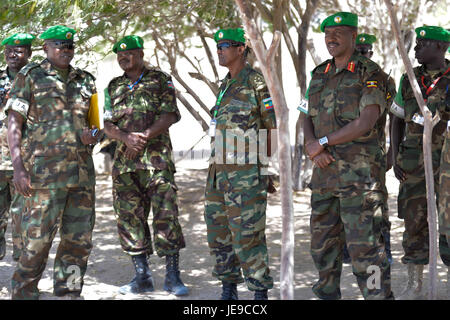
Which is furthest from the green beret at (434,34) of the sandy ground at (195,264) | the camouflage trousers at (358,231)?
the sandy ground at (195,264)

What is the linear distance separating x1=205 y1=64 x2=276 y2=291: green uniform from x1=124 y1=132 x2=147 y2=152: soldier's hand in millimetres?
663

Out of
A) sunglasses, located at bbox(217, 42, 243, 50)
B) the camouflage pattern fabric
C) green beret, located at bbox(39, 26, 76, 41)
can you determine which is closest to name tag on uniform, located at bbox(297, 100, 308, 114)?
sunglasses, located at bbox(217, 42, 243, 50)

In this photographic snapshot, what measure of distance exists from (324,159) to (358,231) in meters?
0.53

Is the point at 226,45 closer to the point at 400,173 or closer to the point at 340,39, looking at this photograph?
the point at 340,39

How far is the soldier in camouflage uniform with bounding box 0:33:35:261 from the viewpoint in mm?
5859

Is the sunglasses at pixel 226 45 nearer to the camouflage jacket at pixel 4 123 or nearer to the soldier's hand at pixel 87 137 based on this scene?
the soldier's hand at pixel 87 137

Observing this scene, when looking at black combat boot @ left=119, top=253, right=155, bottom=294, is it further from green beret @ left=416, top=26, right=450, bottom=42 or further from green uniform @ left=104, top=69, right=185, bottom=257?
green beret @ left=416, top=26, right=450, bottom=42

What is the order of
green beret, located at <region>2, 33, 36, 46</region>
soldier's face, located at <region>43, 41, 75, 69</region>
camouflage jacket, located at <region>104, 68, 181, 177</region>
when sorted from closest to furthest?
soldier's face, located at <region>43, 41, 75, 69</region>, camouflage jacket, located at <region>104, 68, 181, 177</region>, green beret, located at <region>2, 33, 36, 46</region>

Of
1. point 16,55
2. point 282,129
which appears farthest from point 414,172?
point 16,55

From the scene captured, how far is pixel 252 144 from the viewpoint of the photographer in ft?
16.1

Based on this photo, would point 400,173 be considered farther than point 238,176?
Yes

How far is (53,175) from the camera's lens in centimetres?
490
